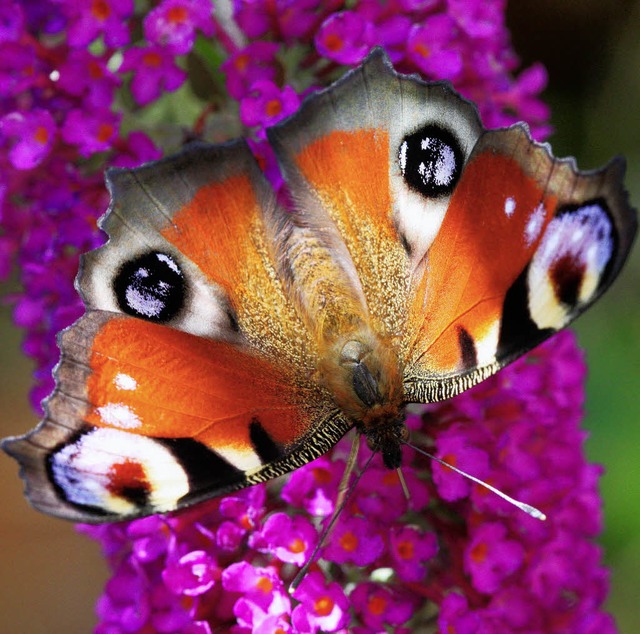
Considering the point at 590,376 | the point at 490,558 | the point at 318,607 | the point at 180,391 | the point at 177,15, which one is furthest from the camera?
the point at 590,376

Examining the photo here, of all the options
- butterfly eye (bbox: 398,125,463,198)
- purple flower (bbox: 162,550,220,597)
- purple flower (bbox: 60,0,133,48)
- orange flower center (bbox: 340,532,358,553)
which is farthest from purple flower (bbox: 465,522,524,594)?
purple flower (bbox: 60,0,133,48)

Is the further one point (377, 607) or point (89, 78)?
point (89, 78)

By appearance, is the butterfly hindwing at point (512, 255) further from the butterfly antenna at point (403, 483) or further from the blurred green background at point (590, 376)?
the blurred green background at point (590, 376)

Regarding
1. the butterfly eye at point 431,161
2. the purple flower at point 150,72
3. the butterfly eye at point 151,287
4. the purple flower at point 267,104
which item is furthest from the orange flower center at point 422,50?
the butterfly eye at point 151,287

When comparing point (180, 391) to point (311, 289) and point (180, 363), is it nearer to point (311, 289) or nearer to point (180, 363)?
point (180, 363)

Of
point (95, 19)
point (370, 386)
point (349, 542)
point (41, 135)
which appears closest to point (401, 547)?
point (349, 542)

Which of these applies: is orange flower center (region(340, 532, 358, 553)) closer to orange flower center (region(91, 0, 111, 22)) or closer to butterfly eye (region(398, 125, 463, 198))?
butterfly eye (region(398, 125, 463, 198))
